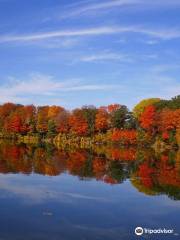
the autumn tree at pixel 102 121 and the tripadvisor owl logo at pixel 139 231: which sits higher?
the autumn tree at pixel 102 121

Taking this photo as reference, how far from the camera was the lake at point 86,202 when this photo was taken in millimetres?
16141

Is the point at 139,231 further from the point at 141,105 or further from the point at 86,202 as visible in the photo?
the point at 141,105

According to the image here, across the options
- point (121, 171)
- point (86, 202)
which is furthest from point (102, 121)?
point (86, 202)

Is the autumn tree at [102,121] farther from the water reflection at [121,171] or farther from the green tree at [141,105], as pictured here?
the water reflection at [121,171]

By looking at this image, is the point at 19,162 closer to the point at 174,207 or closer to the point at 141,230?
the point at 174,207

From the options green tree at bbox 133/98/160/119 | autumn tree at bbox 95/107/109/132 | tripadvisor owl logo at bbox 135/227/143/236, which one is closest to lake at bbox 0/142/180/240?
tripadvisor owl logo at bbox 135/227/143/236

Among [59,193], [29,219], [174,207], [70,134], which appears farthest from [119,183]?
[70,134]

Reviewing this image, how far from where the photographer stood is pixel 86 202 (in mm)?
21391

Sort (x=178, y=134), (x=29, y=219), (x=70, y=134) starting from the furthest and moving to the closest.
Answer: (x=70, y=134)
(x=178, y=134)
(x=29, y=219)

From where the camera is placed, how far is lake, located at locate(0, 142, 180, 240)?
16141mm

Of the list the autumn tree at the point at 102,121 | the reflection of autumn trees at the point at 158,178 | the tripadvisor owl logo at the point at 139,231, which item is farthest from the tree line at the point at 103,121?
the tripadvisor owl logo at the point at 139,231

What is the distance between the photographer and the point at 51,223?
55.7ft

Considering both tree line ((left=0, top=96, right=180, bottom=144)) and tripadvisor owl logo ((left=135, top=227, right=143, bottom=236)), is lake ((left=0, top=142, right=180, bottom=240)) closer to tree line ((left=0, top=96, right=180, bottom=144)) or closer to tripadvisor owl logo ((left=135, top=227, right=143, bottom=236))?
tripadvisor owl logo ((left=135, top=227, right=143, bottom=236))

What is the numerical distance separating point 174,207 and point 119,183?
24.5ft
